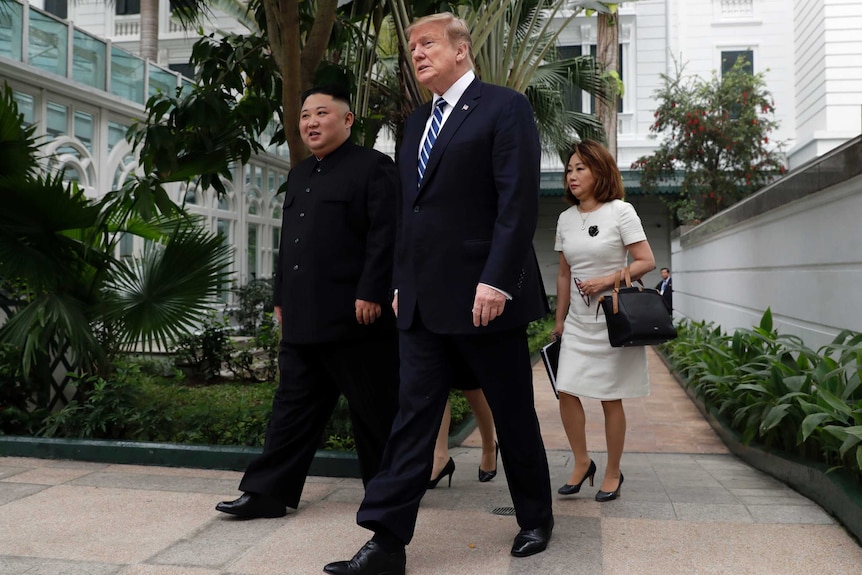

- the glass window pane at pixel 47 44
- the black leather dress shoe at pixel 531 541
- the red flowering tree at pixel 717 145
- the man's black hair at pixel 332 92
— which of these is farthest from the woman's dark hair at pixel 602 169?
the red flowering tree at pixel 717 145

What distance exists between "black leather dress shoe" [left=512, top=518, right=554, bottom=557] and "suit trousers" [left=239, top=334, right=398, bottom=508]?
84 centimetres

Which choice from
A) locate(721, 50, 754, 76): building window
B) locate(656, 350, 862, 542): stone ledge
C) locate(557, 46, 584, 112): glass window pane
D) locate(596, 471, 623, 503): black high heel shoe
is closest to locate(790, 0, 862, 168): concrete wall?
locate(721, 50, 754, 76): building window

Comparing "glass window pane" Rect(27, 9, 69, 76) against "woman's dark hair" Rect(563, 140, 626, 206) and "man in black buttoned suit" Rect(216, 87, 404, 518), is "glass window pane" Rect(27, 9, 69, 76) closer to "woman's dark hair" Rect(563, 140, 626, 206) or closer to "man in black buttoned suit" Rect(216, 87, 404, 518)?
"man in black buttoned suit" Rect(216, 87, 404, 518)

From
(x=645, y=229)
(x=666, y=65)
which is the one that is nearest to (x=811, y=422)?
(x=666, y=65)

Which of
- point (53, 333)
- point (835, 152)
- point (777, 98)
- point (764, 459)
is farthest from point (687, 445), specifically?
point (777, 98)

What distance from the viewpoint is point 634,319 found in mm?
3893

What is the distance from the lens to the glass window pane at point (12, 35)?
1070 cm

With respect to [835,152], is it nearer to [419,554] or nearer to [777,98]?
[419,554]

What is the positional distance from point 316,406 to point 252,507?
1.70 ft

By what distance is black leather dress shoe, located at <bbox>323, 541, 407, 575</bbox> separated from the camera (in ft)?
9.45

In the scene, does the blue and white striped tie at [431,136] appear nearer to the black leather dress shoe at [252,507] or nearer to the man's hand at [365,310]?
the man's hand at [365,310]

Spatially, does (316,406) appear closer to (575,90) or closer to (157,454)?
(157,454)

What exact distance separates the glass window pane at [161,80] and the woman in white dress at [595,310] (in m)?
11.8

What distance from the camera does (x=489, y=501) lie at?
13.2ft
